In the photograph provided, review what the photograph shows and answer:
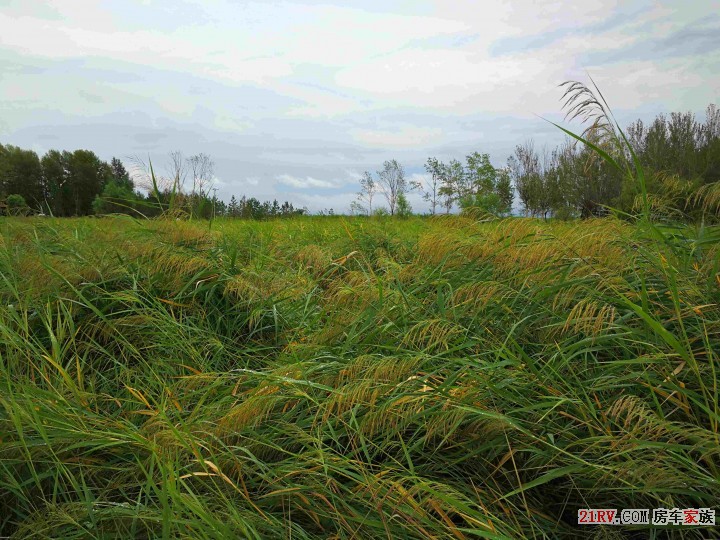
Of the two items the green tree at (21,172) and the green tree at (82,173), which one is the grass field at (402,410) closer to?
the green tree at (21,172)

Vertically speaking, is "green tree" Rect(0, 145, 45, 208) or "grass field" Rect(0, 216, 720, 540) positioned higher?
"green tree" Rect(0, 145, 45, 208)

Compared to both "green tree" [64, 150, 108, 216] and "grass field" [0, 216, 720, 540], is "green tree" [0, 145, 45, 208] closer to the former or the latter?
"green tree" [64, 150, 108, 216]

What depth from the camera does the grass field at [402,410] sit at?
4.87 ft

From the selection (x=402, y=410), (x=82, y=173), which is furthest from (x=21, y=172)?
(x=402, y=410)

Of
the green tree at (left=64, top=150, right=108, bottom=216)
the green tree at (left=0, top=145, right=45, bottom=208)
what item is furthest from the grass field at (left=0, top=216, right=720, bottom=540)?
the green tree at (left=64, top=150, right=108, bottom=216)

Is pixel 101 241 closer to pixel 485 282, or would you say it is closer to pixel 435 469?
pixel 485 282

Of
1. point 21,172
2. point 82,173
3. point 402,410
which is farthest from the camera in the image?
point 82,173

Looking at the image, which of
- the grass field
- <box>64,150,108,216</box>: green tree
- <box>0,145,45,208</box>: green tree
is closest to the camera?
the grass field

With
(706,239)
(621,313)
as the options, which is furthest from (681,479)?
(706,239)

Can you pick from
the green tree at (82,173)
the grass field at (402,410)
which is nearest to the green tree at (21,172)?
the green tree at (82,173)

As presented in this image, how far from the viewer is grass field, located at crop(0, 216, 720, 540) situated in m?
1.48

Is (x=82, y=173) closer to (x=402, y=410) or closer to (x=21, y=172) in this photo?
(x=21, y=172)

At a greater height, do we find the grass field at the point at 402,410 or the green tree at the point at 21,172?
the green tree at the point at 21,172

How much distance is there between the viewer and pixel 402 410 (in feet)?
5.65
